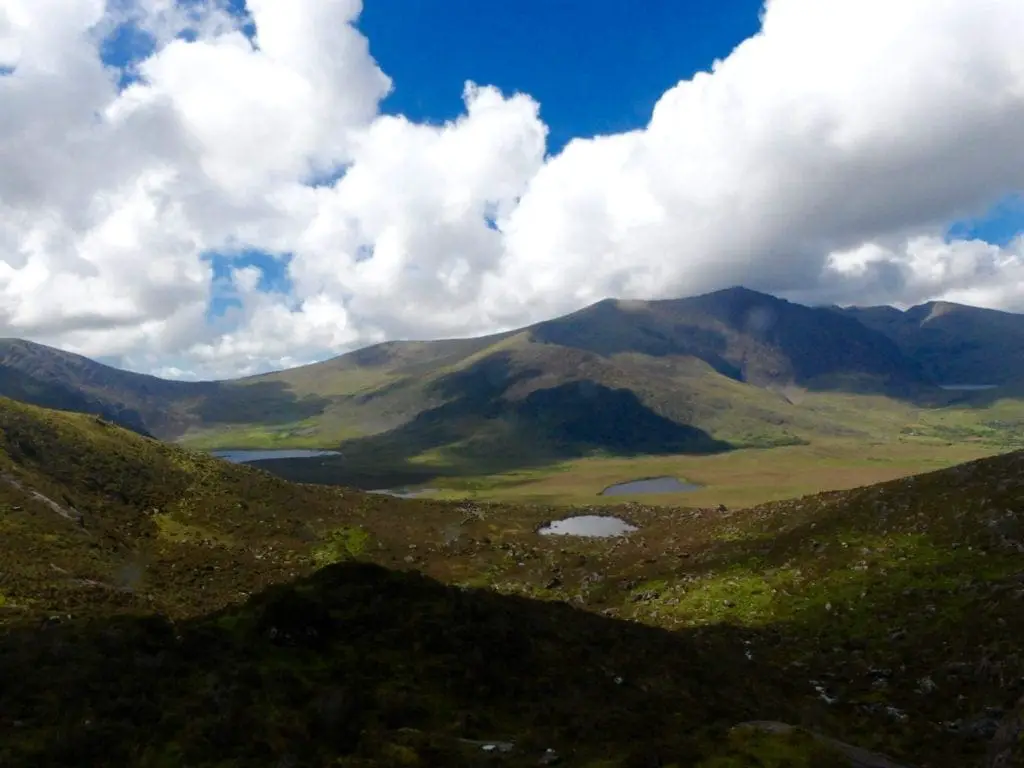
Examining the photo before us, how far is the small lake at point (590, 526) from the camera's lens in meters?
119

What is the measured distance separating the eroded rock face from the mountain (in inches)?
12.7

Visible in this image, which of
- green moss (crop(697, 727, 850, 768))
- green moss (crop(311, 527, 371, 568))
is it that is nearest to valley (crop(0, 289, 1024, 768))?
green moss (crop(697, 727, 850, 768))

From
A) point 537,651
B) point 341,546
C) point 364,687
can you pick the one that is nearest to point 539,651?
point 537,651

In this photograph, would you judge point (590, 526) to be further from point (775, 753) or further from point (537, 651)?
point (775, 753)

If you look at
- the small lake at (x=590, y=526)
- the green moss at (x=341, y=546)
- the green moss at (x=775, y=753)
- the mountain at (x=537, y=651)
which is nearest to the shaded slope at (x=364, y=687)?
the mountain at (x=537, y=651)

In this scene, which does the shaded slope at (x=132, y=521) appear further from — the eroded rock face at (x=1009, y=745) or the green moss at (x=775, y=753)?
the eroded rock face at (x=1009, y=745)

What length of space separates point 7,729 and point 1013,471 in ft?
212

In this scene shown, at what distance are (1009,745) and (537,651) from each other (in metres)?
15.5

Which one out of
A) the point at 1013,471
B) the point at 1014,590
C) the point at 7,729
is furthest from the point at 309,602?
the point at 1013,471

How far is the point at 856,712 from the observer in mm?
26688

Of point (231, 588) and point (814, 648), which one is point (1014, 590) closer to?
point (814, 648)

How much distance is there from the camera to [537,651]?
85.9ft

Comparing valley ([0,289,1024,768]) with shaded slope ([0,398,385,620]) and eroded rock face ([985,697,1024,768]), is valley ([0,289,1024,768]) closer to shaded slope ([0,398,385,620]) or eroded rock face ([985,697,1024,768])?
eroded rock face ([985,697,1024,768])

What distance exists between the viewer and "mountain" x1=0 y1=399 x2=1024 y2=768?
17.3 m
